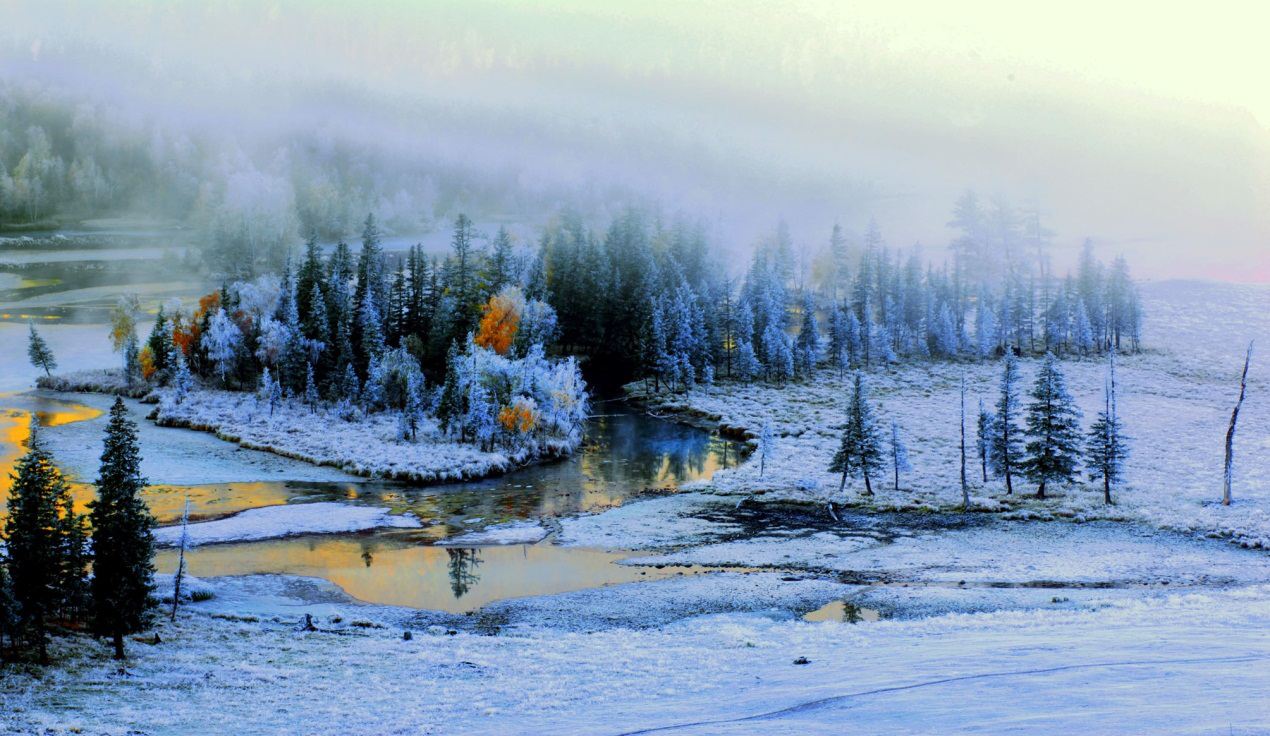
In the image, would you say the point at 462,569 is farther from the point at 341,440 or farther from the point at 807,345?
the point at 807,345

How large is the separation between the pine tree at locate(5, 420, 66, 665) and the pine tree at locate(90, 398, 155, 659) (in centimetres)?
107

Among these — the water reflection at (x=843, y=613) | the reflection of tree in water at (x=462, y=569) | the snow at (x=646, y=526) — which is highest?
the water reflection at (x=843, y=613)

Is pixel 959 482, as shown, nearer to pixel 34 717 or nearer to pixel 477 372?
pixel 477 372

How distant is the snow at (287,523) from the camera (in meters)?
41.1

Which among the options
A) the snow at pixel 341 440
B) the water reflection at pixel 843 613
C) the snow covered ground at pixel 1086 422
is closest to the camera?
the water reflection at pixel 843 613

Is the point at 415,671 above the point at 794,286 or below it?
below

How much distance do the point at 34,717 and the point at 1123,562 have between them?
1469 inches

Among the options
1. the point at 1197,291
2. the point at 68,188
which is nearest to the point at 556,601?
the point at 1197,291

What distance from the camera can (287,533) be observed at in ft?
139

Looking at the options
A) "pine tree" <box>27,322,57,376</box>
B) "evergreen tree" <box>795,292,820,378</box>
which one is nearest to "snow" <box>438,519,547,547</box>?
"evergreen tree" <box>795,292,820,378</box>

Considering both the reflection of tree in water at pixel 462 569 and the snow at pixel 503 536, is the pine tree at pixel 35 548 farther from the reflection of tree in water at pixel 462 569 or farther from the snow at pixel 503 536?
the snow at pixel 503 536

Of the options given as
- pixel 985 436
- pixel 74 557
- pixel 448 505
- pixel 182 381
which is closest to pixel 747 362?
pixel 985 436

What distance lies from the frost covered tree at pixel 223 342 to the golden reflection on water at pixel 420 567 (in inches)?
1667

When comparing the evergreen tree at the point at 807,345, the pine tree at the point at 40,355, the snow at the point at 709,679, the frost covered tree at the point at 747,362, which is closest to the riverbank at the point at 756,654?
the snow at the point at 709,679
